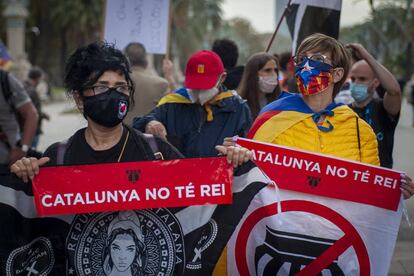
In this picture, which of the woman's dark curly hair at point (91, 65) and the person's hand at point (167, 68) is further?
the person's hand at point (167, 68)

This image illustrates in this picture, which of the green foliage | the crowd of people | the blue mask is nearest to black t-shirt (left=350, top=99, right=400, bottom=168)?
the crowd of people

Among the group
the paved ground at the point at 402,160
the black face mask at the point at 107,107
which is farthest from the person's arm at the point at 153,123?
the black face mask at the point at 107,107

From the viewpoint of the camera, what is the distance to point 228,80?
6.75m

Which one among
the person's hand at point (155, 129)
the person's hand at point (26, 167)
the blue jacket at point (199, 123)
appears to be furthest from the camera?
the blue jacket at point (199, 123)

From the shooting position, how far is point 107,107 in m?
3.13

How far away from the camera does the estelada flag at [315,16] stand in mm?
5629

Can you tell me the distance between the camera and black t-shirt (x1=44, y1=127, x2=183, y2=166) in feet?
10.5

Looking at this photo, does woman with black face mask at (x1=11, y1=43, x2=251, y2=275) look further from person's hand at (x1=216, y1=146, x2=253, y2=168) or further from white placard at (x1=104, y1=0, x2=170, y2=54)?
white placard at (x1=104, y1=0, x2=170, y2=54)

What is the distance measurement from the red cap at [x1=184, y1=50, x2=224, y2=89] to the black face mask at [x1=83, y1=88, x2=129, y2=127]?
171 cm

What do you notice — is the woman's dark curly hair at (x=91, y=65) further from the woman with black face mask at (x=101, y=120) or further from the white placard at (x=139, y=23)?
the white placard at (x=139, y=23)

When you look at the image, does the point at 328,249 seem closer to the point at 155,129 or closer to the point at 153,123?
the point at 155,129

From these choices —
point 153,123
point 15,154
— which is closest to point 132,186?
point 153,123

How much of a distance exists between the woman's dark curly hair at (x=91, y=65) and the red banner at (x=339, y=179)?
34.3 inches

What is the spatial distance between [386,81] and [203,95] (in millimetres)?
1193
